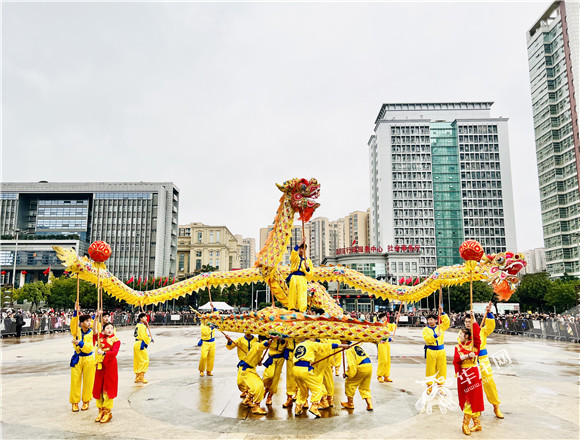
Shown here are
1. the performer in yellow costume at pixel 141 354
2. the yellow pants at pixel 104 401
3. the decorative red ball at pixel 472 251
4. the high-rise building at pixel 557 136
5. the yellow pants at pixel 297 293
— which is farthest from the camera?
the high-rise building at pixel 557 136

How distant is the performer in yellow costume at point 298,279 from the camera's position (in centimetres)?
746

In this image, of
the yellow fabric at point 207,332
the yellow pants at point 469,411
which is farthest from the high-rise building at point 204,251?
the yellow pants at point 469,411

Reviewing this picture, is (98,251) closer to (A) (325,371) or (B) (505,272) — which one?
(A) (325,371)

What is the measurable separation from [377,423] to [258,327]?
7.96 feet

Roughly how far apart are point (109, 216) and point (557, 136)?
217 ft

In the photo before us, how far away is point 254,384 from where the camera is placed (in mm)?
7020

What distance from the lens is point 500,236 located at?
70188mm

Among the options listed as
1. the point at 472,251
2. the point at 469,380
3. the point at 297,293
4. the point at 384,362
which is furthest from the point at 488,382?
the point at 297,293

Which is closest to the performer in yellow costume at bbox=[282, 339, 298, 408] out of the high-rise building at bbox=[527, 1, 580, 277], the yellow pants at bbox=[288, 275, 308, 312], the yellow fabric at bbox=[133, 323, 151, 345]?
the yellow pants at bbox=[288, 275, 308, 312]

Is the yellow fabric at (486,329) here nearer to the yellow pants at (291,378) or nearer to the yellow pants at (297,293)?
the yellow pants at (297,293)

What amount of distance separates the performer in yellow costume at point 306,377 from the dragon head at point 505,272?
353 centimetres

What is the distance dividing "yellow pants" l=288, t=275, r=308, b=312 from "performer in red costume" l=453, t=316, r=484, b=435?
8.81 feet

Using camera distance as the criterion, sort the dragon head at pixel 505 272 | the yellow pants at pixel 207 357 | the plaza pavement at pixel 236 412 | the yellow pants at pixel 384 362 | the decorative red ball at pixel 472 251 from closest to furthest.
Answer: the plaza pavement at pixel 236 412 → the decorative red ball at pixel 472 251 → the dragon head at pixel 505 272 → the yellow pants at pixel 384 362 → the yellow pants at pixel 207 357

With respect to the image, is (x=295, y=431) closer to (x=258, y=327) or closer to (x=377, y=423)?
(x=377, y=423)
